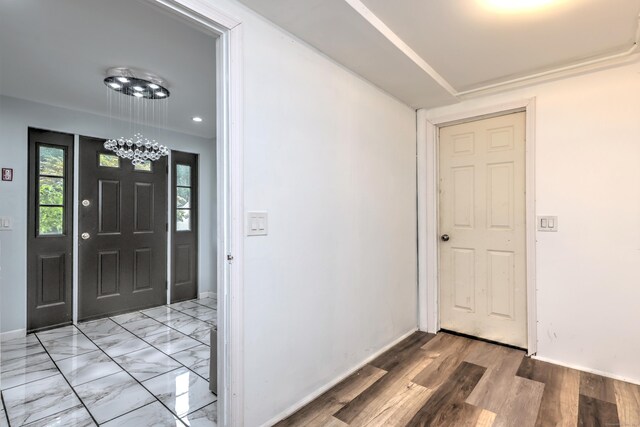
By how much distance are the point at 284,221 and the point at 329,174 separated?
51 centimetres

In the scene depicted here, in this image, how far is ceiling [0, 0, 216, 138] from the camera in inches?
69.0

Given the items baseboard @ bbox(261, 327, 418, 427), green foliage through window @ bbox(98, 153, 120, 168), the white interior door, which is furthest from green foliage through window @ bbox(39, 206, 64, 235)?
the white interior door

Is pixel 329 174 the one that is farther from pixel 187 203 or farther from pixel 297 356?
pixel 187 203

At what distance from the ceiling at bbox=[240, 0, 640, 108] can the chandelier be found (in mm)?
1547

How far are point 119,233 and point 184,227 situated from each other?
81 cm

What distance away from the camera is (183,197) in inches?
171

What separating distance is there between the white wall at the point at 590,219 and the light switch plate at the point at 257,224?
221 centimetres

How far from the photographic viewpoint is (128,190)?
3.80 metres

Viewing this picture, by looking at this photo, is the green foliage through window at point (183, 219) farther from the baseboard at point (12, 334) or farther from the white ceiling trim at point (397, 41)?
the white ceiling trim at point (397, 41)

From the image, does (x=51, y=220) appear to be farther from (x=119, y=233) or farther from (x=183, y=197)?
(x=183, y=197)

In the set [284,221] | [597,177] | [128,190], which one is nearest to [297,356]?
[284,221]

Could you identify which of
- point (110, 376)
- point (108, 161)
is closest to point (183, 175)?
point (108, 161)

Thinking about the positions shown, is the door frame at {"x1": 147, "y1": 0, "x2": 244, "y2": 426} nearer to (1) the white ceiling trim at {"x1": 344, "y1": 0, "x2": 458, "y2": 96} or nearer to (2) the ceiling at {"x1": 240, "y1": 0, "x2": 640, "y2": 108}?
(2) the ceiling at {"x1": 240, "y1": 0, "x2": 640, "y2": 108}

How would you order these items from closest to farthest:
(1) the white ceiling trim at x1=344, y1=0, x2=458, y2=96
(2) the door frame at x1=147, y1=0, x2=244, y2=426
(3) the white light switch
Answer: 1. (2) the door frame at x1=147, y1=0, x2=244, y2=426
2. (1) the white ceiling trim at x1=344, y1=0, x2=458, y2=96
3. (3) the white light switch
